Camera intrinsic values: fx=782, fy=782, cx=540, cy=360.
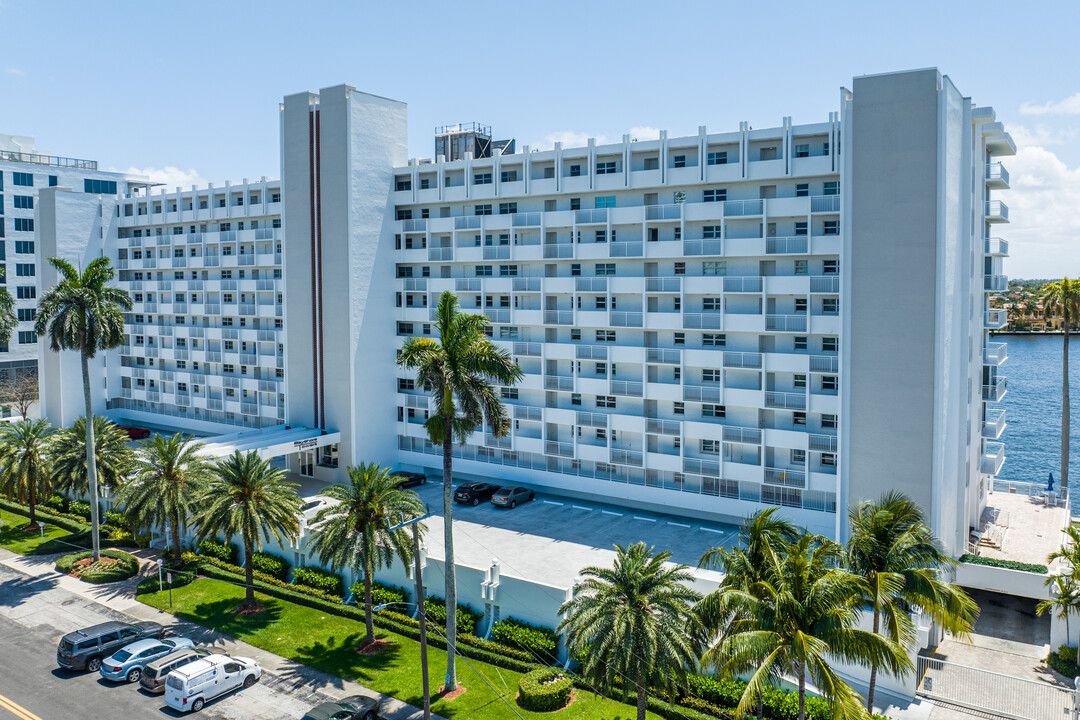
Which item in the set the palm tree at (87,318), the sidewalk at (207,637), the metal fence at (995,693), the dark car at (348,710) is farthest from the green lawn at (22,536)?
the metal fence at (995,693)

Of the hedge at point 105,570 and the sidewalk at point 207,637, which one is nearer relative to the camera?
the sidewalk at point 207,637

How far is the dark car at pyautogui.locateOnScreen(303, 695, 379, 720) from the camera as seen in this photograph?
2831cm

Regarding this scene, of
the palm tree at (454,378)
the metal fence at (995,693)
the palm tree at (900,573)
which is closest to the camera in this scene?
the palm tree at (900,573)

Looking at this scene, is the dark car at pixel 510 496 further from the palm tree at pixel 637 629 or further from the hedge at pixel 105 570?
the palm tree at pixel 637 629

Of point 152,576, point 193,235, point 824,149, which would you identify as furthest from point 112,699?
point 193,235

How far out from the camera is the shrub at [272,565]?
43312 millimetres

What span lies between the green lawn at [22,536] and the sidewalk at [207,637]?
2.32 feet

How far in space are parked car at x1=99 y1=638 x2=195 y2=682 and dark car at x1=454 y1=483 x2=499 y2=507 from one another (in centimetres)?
2050

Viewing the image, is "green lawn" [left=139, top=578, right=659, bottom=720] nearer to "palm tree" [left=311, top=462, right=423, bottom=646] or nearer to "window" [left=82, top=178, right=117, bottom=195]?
"palm tree" [left=311, top=462, right=423, bottom=646]

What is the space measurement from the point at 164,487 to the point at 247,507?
22.7ft

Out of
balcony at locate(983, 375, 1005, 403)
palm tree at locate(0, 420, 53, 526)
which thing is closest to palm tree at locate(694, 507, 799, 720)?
balcony at locate(983, 375, 1005, 403)

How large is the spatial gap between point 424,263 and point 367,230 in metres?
4.78

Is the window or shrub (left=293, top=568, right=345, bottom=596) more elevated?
the window

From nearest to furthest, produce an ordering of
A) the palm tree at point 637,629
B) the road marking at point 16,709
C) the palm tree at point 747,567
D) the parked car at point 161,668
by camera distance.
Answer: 1. the palm tree at point 747,567
2. the palm tree at point 637,629
3. the road marking at point 16,709
4. the parked car at point 161,668
